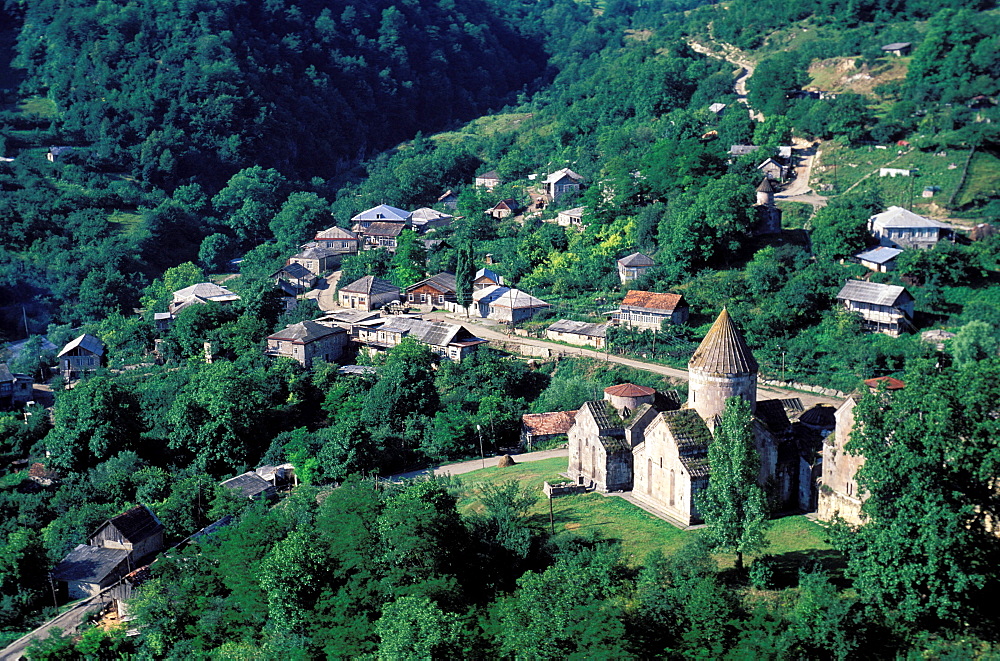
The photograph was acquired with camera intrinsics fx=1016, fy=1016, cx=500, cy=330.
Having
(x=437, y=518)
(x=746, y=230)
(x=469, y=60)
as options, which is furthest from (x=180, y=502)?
(x=469, y=60)

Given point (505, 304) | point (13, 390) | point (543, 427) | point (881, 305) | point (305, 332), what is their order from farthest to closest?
1. point (505, 304)
2. point (13, 390)
3. point (305, 332)
4. point (881, 305)
5. point (543, 427)

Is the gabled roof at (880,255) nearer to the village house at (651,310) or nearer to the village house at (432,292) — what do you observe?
the village house at (651,310)

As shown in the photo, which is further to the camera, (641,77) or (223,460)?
(641,77)

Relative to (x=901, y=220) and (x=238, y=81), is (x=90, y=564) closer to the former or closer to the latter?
(x=901, y=220)

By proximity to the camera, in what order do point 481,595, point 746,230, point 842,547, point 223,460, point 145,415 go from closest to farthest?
point 842,547
point 481,595
point 223,460
point 145,415
point 746,230

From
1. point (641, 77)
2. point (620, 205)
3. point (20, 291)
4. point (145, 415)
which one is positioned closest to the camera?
point (145, 415)

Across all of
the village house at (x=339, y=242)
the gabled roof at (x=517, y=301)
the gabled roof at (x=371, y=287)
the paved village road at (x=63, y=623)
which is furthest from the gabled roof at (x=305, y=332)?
the paved village road at (x=63, y=623)

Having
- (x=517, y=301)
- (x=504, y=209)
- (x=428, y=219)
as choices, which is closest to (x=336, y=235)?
(x=428, y=219)

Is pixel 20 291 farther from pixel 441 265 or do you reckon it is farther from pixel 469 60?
pixel 469 60
